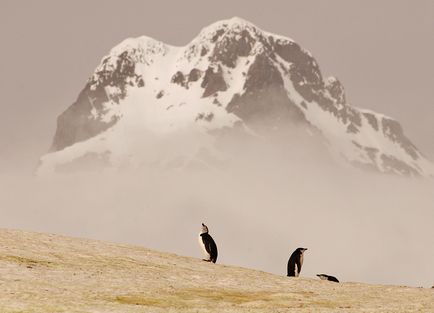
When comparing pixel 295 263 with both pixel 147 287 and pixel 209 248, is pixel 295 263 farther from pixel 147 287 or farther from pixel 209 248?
pixel 147 287

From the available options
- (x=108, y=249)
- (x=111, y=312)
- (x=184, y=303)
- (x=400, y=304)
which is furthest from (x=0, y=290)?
(x=108, y=249)

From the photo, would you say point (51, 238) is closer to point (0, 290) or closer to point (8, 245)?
point (8, 245)

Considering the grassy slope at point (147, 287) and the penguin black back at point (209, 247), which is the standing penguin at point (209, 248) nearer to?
the penguin black back at point (209, 247)

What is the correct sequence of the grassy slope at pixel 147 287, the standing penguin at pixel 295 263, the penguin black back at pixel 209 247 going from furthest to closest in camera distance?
the penguin black back at pixel 209 247, the standing penguin at pixel 295 263, the grassy slope at pixel 147 287

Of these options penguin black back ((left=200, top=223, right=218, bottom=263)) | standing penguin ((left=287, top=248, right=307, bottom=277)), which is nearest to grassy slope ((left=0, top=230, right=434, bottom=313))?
penguin black back ((left=200, top=223, right=218, bottom=263))

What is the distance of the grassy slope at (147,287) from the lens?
3105 cm

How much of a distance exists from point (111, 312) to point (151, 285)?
9.31 metres

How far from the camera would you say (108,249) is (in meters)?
51.9

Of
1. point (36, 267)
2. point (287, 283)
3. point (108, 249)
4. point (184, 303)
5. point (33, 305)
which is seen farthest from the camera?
point (108, 249)

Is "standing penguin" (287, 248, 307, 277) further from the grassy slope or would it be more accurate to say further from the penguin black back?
the grassy slope

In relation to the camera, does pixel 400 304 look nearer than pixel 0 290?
No

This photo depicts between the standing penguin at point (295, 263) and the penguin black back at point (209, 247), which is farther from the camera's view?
the penguin black back at point (209, 247)

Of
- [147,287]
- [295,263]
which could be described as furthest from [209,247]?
[147,287]

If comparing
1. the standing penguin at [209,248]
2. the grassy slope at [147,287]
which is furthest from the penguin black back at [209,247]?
the grassy slope at [147,287]
